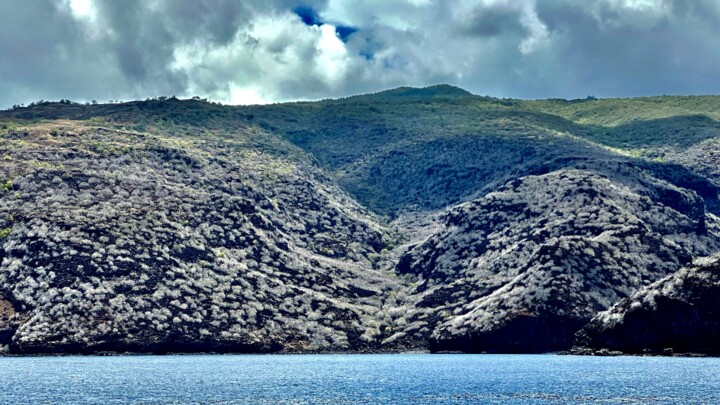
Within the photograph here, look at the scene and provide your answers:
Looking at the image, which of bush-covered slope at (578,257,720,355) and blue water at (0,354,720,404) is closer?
blue water at (0,354,720,404)

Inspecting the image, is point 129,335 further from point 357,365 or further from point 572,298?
point 572,298

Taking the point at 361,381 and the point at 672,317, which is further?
the point at 672,317

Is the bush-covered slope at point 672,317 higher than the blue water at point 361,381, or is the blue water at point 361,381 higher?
the bush-covered slope at point 672,317

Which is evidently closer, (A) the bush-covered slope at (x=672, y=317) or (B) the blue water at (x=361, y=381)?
(B) the blue water at (x=361, y=381)

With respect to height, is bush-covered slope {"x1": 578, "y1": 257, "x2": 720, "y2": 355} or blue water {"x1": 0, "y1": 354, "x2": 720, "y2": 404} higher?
bush-covered slope {"x1": 578, "y1": 257, "x2": 720, "y2": 355}

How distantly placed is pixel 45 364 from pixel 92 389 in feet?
153

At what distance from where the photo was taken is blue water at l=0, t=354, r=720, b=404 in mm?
94812

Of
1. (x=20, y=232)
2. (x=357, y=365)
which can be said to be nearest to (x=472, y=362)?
(x=357, y=365)

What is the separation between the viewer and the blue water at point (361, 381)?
94812mm

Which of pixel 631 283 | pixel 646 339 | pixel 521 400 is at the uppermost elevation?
pixel 631 283

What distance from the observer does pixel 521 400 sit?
9294 centimetres

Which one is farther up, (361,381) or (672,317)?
(672,317)

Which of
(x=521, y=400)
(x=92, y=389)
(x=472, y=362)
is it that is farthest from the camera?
(x=472, y=362)

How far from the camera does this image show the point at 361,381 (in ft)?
383
